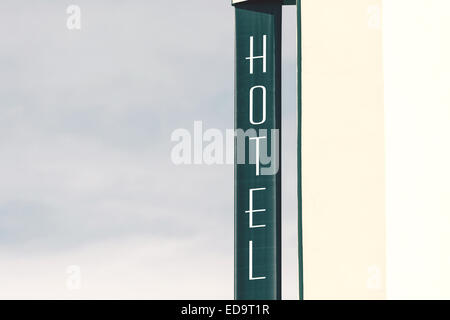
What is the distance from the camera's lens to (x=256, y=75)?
40.0 meters

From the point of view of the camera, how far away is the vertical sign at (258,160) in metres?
39.2

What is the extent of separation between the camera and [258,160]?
3975cm
